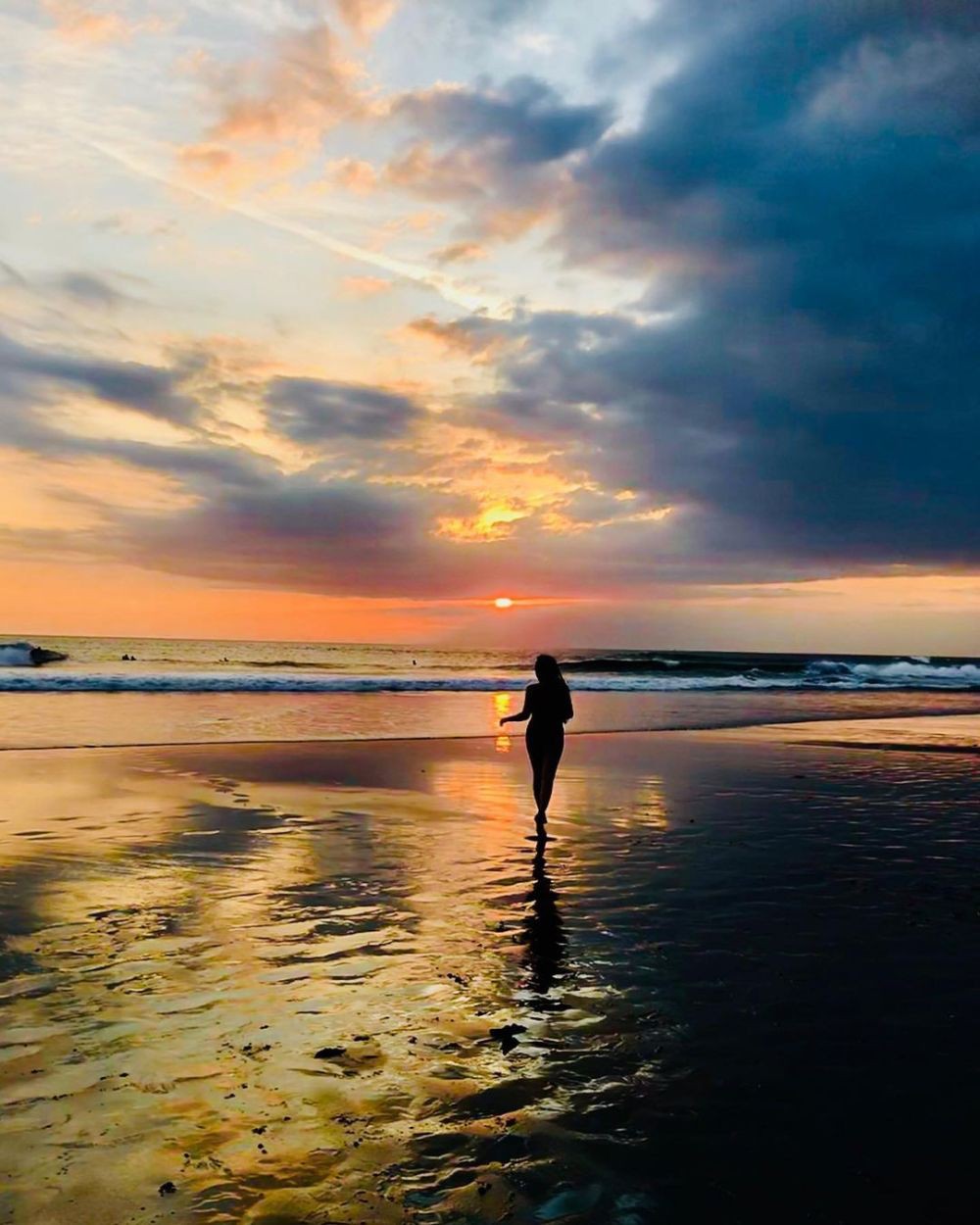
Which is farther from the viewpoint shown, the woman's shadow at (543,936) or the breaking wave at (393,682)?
the breaking wave at (393,682)

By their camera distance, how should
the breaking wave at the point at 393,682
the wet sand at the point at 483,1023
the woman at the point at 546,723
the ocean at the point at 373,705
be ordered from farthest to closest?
the breaking wave at the point at 393,682 < the ocean at the point at 373,705 < the woman at the point at 546,723 < the wet sand at the point at 483,1023

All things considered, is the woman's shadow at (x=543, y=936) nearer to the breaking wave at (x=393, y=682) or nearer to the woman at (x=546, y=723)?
the woman at (x=546, y=723)

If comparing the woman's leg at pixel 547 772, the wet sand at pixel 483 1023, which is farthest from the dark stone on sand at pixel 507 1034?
the woman's leg at pixel 547 772

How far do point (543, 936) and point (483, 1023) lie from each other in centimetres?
202

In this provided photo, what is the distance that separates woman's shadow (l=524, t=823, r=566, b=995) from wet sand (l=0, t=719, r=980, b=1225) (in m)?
0.04

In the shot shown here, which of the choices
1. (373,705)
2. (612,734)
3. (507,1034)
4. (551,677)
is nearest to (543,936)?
(507,1034)

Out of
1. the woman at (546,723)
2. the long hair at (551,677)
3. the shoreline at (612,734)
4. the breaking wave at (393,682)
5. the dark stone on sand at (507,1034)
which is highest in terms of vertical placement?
the long hair at (551,677)

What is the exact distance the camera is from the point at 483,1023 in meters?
5.74

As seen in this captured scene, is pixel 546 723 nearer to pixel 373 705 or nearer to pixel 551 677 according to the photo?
pixel 551 677

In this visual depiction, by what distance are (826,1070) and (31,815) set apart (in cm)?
1142

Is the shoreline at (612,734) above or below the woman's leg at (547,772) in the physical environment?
below

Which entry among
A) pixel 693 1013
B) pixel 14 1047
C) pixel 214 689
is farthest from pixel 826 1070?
pixel 214 689

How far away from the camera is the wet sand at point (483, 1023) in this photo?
13.1ft

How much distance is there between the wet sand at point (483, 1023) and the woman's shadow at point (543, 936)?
0.04m
